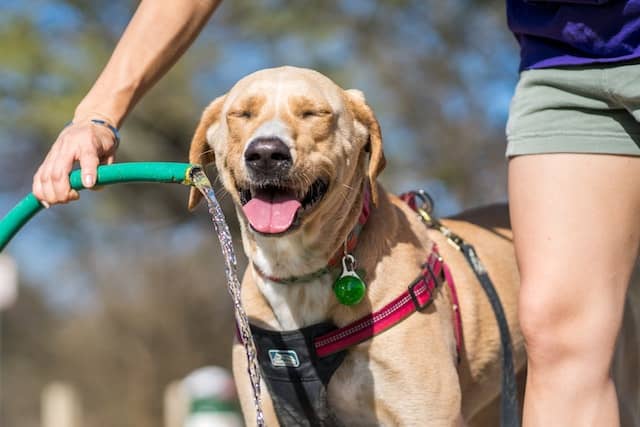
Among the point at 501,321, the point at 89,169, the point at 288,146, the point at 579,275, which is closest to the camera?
the point at 579,275

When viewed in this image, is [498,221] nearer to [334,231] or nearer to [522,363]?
[522,363]

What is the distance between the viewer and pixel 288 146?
144 inches

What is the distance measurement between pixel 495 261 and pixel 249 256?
124cm

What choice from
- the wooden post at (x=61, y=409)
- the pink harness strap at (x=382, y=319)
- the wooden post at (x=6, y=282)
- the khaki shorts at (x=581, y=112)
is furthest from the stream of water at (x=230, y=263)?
the wooden post at (x=61, y=409)

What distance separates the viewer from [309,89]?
3912 millimetres

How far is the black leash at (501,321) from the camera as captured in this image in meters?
4.27

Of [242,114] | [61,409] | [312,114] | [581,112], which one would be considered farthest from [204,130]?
[61,409]

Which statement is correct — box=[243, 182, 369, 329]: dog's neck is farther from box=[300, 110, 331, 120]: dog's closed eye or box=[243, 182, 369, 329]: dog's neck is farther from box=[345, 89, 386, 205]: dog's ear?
box=[300, 110, 331, 120]: dog's closed eye

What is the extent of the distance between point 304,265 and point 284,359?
0.37 m

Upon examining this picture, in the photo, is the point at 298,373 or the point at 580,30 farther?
the point at 298,373

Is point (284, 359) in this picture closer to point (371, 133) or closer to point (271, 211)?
point (271, 211)

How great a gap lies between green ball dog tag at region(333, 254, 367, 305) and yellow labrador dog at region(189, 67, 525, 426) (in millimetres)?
42

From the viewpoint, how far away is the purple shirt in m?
2.89

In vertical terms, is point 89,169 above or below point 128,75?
below
